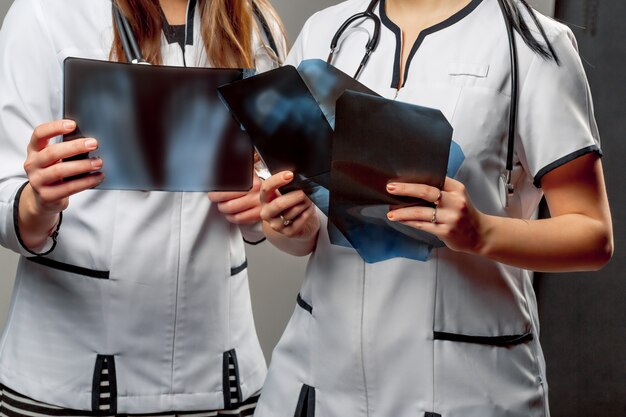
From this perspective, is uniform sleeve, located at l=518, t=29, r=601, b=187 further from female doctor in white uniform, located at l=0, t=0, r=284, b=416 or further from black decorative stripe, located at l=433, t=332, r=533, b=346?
female doctor in white uniform, located at l=0, t=0, r=284, b=416

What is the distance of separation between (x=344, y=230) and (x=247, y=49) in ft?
1.89

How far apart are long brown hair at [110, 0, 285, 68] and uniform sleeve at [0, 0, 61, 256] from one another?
12 cm

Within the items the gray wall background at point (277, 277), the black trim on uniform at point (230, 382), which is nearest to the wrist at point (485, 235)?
the black trim on uniform at point (230, 382)

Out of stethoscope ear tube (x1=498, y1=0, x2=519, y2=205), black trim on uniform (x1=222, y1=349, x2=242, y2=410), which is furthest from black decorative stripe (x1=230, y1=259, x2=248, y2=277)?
stethoscope ear tube (x1=498, y1=0, x2=519, y2=205)

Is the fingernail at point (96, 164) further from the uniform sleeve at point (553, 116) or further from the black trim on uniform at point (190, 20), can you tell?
the uniform sleeve at point (553, 116)

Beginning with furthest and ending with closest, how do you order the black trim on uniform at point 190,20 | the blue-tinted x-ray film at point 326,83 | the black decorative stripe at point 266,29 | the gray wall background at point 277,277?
1. the gray wall background at point 277,277
2. the black decorative stripe at point 266,29
3. the black trim on uniform at point 190,20
4. the blue-tinted x-ray film at point 326,83

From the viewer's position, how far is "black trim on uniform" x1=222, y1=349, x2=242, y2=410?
1.67 meters

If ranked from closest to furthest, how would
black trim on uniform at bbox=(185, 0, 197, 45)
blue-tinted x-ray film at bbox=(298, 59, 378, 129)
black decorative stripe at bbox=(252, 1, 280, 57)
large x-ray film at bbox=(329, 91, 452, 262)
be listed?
large x-ray film at bbox=(329, 91, 452, 262), blue-tinted x-ray film at bbox=(298, 59, 378, 129), black trim on uniform at bbox=(185, 0, 197, 45), black decorative stripe at bbox=(252, 1, 280, 57)

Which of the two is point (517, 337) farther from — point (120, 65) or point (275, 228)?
point (120, 65)

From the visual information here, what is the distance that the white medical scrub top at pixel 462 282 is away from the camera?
1.31 m

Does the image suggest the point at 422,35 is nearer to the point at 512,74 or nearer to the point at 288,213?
the point at 512,74

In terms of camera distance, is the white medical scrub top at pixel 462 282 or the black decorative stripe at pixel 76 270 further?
the black decorative stripe at pixel 76 270

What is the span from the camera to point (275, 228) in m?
1.37

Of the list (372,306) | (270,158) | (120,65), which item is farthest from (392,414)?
(120,65)
